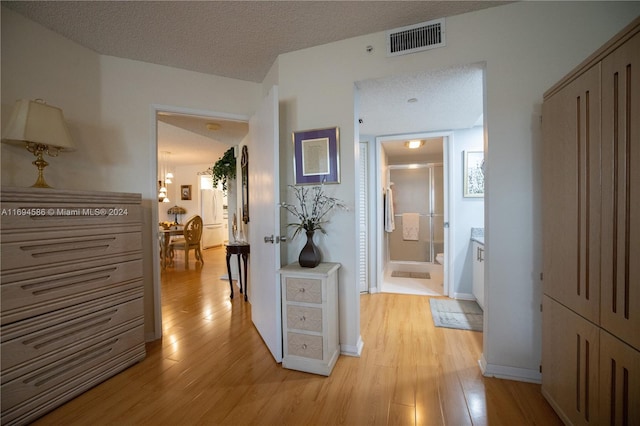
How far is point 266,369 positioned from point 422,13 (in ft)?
8.49

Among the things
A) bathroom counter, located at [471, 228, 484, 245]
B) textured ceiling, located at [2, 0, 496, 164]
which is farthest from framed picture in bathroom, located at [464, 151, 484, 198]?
textured ceiling, located at [2, 0, 496, 164]

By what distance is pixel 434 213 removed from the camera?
489 centimetres

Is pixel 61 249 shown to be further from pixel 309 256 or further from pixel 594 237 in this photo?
pixel 594 237

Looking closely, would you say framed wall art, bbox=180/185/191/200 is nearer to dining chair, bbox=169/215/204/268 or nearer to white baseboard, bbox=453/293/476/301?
dining chair, bbox=169/215/204/268

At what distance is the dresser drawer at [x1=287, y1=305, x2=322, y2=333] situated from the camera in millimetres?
1742

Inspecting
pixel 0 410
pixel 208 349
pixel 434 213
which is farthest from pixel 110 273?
pixel 434 213

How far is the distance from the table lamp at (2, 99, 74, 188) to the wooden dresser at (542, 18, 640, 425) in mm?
2795

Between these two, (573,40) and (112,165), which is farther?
(112,165)

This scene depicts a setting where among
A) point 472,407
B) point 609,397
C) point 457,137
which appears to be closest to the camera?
point 609,397

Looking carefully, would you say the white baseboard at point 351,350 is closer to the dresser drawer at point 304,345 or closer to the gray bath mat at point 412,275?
the dresser drawer at point 304,345

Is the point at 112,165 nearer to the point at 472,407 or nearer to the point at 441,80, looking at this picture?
the point at 441,80

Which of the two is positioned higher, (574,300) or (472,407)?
(574,300)

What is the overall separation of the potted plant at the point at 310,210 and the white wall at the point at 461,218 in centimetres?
197

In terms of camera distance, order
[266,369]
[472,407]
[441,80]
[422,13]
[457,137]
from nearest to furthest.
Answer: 1. [472,407]
2. [422,13]
3. [266,369]
4. [441,80]
5. [457,137]
